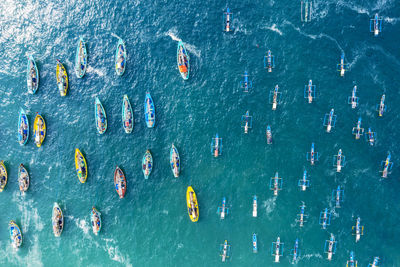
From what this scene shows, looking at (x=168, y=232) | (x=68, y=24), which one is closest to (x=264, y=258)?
(x=168, y=232)

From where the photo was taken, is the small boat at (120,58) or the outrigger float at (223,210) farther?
the small boat at (120,58)

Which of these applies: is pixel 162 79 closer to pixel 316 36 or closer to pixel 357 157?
pixel 316 36

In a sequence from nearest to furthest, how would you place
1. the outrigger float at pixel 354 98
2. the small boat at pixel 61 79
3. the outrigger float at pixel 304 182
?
the outrigger float at pixel 354 98 < the outrigger float at pixel 304 182 < the small boat at pixel 61 79

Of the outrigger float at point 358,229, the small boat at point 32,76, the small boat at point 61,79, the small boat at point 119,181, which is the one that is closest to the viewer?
the outrigger float at point 358,229

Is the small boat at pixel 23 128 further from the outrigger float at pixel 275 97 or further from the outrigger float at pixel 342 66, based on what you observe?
the outrigger float at pixel 342 66

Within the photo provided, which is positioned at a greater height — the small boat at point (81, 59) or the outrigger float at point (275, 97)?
the small boat at point (81, 59)

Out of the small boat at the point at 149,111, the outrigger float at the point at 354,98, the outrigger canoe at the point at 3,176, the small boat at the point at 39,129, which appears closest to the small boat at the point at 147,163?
the small boat at the point at 149,111

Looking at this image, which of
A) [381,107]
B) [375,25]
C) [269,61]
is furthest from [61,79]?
[381,107]
